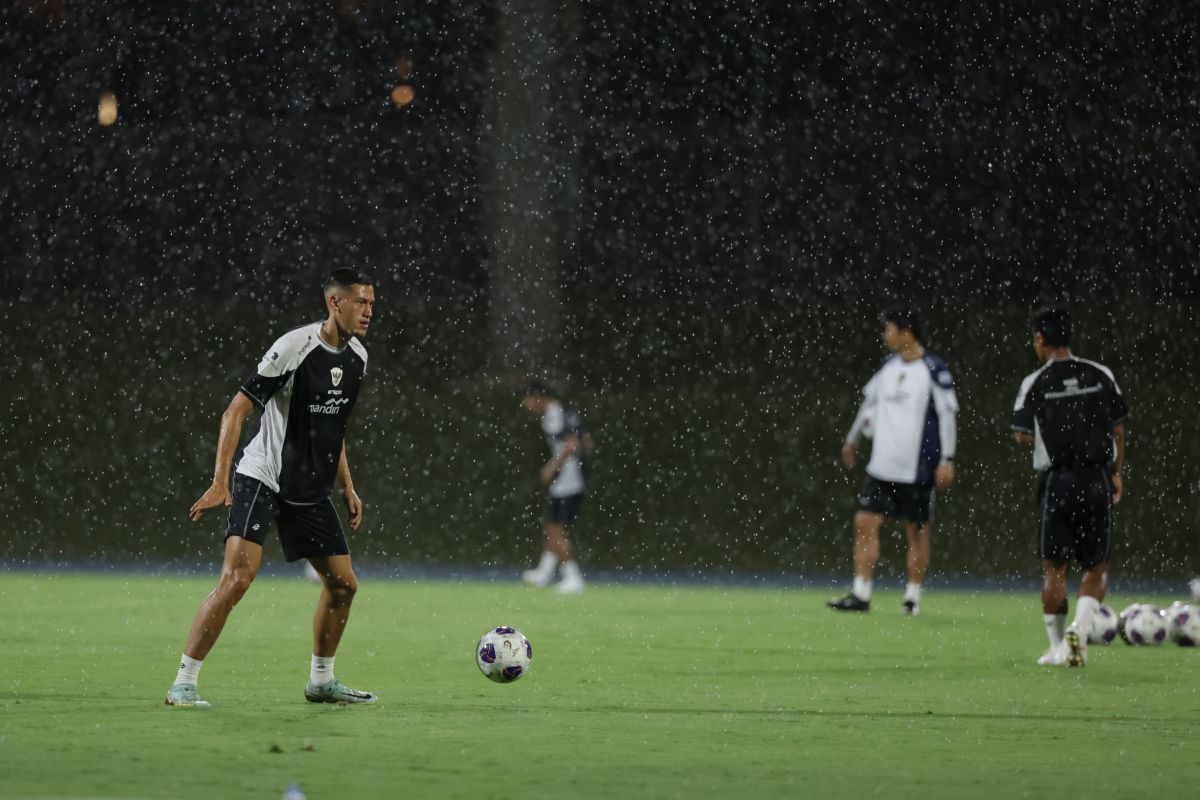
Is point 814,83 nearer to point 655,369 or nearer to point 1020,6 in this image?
point 1020,6

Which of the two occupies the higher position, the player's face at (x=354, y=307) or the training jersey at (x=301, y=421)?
the player's face at (x=354, y=307)

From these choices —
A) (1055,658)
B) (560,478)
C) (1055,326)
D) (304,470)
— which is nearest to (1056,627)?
(1055,658)

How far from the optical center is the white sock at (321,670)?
7.83 m

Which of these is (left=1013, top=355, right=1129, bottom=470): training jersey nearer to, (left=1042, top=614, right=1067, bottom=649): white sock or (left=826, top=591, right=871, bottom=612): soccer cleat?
(left=1042, top=614, right=1067, bottom=649): white sock

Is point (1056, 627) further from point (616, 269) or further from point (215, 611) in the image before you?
point (616, 269)

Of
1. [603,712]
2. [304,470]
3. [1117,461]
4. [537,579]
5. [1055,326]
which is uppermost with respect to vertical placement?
[1055,326]

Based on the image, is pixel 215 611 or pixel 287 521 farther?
pixel 287 521

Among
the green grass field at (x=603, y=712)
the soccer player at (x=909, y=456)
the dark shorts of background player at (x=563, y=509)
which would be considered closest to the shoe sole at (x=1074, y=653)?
the green grass field at (x=603, y=712)

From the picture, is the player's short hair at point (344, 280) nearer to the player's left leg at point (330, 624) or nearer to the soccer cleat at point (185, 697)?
the player's left leg at point (330, 624)

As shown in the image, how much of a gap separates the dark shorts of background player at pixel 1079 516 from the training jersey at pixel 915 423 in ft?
12.4

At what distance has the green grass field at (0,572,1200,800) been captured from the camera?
5863 mm

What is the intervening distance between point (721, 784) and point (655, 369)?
14.3m

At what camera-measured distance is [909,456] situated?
14359mm

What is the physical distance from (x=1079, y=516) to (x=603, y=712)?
12.5 ft
